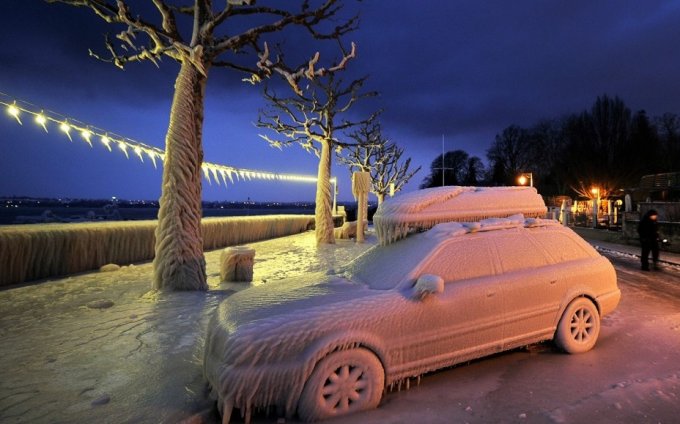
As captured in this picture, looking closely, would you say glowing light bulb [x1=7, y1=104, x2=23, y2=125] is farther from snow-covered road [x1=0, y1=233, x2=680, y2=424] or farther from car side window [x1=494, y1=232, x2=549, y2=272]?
car side window [x1=494, y1=232, x2=549, y2=272]

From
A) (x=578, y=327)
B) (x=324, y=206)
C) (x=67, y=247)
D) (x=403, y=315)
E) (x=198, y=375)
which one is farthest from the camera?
(x=324, y=206)

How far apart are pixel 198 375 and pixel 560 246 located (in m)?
4.33

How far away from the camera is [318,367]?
2975mm

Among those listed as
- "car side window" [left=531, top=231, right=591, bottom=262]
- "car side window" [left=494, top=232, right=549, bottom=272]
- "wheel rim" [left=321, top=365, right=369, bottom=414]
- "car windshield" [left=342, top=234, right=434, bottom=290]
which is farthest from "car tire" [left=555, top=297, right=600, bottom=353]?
"wheel rim" [left=321, top=365, right=369, bottom=414]

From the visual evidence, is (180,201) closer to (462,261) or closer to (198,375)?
(198,375)

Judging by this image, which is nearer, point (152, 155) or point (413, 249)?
point (413, 249)

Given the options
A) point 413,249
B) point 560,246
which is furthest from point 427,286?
point 560,246

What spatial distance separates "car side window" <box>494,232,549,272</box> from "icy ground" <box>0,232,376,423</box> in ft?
8.52

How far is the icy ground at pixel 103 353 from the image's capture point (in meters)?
3.12

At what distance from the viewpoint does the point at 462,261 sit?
12.9 feet

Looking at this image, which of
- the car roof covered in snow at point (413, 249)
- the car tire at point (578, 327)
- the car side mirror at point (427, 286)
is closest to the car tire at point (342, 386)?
the car side mirror at point (427, 286)

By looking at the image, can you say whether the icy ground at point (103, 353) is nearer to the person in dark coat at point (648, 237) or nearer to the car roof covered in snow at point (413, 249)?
the car roof covered in snow at point (413, 249)

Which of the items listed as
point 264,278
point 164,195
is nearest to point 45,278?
point 164,195

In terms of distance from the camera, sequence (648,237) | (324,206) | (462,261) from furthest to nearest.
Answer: (324,206)
(648,237)
(462,261)
